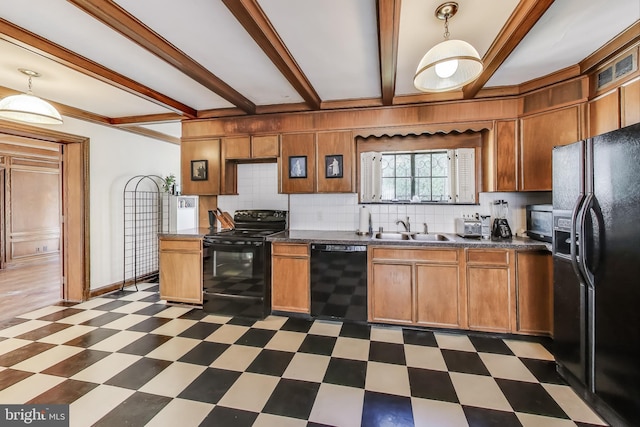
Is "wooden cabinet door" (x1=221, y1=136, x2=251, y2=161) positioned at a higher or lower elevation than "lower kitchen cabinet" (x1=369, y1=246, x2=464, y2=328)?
higher

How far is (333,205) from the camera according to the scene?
3738 mm

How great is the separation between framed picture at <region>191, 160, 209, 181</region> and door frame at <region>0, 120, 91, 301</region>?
136 cm

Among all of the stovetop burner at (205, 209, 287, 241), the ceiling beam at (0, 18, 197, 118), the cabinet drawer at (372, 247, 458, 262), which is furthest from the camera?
the stovetop burner at (205, 209, 287, 241)

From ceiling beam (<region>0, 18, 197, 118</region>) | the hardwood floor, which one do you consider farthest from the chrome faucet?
the hardwood floor

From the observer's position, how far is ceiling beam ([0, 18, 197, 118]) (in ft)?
6.46

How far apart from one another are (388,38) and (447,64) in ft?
1.50

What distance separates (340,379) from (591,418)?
149cm

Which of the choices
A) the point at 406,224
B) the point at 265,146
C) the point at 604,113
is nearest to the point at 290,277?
the point at 406,224

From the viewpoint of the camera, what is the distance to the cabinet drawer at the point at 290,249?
3.12 metres

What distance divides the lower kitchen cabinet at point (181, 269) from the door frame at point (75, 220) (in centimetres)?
118

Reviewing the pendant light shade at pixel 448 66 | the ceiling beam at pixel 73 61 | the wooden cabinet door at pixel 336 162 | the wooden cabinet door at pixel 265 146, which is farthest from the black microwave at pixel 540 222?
the ceiling beam at pixel 73 61

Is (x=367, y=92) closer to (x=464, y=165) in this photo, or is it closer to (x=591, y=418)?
(x=464, y=165)

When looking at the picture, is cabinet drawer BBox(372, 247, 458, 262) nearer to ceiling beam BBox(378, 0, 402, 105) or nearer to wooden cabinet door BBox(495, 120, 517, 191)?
wooden cabinet door BBox(495, 120, 517, 191)

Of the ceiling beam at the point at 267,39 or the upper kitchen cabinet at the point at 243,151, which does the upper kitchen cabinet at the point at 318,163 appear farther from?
the ceiling beam at the point at 267,39
